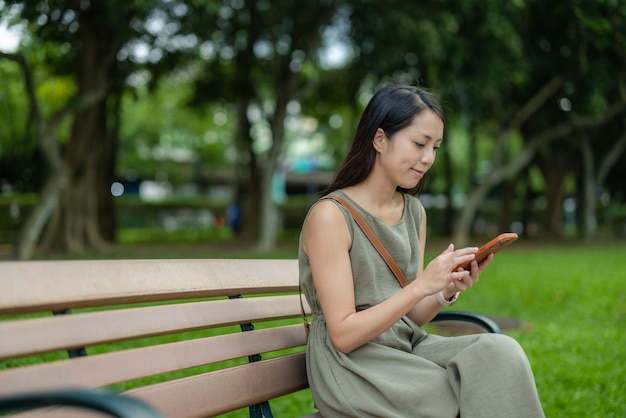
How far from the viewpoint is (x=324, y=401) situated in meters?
2.75

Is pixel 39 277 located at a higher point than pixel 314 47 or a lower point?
lower

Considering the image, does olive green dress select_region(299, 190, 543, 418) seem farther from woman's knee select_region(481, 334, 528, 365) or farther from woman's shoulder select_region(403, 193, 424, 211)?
woman's shoulder select_region(403, 193, 424, 211)

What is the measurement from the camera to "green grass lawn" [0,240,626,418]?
5.50 metres

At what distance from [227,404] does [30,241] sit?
1130cm

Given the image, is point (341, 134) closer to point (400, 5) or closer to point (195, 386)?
point (400, 5)

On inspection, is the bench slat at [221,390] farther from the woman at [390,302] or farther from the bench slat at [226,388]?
the woman at [390,302]

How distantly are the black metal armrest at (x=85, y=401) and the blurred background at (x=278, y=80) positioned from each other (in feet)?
34.8

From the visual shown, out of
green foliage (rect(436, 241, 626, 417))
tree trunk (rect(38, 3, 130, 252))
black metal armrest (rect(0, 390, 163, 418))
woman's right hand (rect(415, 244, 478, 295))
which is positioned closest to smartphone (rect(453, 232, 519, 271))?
woman's right hand (rect(415, 244, 478, 295))

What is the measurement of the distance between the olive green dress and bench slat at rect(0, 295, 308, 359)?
0.84 ft

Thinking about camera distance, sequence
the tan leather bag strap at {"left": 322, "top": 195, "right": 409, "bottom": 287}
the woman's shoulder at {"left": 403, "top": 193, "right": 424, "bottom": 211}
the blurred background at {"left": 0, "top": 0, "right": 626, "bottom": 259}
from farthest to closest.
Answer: the blurred background at {"left": 0, "top": 0, "right": 626, "bottom": 259} < the woman's shoulder at {"left": 403, "top": 193, "right": 424, "bottom": 211} < the tan leather bag strap at {"left": 322, "top": 195, "right": 409, "bottom": 287}

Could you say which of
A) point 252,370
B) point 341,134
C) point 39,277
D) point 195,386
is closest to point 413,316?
point 252,370

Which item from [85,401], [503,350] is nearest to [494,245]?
[503,350]

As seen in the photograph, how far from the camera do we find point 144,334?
2.40 meters

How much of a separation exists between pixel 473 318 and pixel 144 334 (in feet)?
4.71
